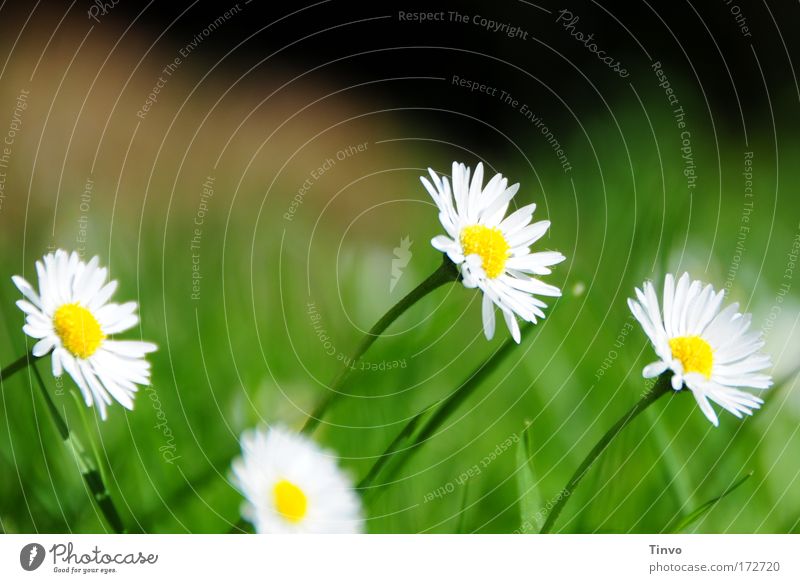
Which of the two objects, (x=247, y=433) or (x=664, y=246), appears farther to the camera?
(x=664, y=246)

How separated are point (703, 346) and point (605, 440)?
3.2 inches

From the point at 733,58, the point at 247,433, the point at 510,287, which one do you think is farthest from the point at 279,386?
the point at 733,58

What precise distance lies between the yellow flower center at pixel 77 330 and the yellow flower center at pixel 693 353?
1.05ft

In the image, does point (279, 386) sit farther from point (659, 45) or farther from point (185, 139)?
point (659, 45)

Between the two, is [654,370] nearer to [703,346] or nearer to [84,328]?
[703,346]

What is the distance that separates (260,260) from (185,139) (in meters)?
0.10

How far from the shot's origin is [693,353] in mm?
480

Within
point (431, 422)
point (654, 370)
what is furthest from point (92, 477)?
point (654, 370)

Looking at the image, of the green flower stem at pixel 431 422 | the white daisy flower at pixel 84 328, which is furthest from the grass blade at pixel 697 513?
the white daisy flower at pixel 84 328

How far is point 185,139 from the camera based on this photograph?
0.63m

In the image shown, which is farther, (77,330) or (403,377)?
(403,377)

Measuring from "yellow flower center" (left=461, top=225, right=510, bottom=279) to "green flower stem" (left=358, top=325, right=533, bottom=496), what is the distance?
0.15ft

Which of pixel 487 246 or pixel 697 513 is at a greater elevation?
pixel 487 246

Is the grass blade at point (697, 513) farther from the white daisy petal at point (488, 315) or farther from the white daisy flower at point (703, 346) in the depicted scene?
the white daisy petal at point (488, 315)
